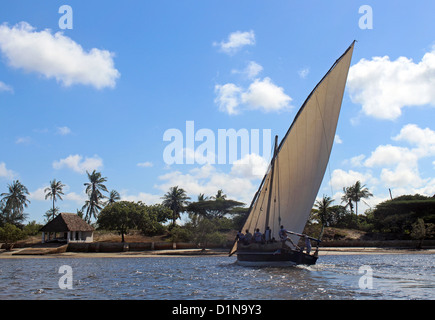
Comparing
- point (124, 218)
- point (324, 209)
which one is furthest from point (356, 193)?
point (124, 218)

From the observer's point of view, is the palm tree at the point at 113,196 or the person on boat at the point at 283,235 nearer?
the person on boat at the point at 283,235

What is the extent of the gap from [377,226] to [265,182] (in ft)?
171

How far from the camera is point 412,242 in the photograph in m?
64.6

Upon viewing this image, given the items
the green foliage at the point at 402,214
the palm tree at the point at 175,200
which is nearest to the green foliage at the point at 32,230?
the palm tree at the point at 175,200

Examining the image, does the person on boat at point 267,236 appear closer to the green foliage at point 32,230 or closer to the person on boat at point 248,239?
the person on boat at point 248,239

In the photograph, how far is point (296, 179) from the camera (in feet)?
92.8

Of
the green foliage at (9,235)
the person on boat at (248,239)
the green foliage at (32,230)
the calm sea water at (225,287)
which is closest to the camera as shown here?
the calm sea water at (225,287)

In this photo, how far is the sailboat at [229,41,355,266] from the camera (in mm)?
26547

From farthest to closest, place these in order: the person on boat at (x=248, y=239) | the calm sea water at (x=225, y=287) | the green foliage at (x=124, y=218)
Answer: the green foliage at (x=124, y=218), the person on boat at (x=248, y=239), the calm sea water at (x=225, y=287)

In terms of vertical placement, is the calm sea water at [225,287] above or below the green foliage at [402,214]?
below

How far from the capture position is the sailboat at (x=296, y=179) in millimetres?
26547

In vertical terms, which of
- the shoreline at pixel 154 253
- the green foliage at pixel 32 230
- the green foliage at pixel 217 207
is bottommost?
the shoreline at pixel 154 253
